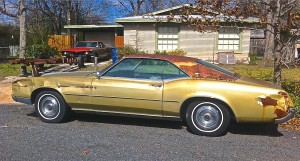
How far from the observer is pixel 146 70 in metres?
5.82

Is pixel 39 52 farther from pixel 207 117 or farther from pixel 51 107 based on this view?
pixel 207 117

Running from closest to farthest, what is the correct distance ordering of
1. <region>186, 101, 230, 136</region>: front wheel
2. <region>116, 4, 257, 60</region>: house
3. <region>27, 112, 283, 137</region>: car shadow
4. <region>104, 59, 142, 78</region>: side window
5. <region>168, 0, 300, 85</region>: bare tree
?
<region>186, 101, 230, 136</region>: front wheel, <region>27, 112, 283, 137</region>: car shadow, <region>104, 59, 142, 78</region>: side window, <region>168, 0, 300, 85</region>: bare tree, <region>116, 4, 257, 60</region>: house

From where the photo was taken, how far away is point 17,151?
454 centimetres

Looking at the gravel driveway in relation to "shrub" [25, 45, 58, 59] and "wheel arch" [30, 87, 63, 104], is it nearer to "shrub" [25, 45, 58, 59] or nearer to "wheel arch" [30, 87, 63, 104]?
"wheel arch" [30, 87, 63, 104]

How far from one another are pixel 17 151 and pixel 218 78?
10.8ft

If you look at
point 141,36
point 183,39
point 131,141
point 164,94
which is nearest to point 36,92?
point 131,141

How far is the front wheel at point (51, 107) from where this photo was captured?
607 centimetres

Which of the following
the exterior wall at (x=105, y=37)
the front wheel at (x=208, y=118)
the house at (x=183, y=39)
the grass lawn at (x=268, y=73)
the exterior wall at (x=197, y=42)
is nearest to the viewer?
the front wheel at (x=208, y=118)

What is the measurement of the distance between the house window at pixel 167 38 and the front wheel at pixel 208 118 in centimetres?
1552

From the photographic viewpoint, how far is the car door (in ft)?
18.4

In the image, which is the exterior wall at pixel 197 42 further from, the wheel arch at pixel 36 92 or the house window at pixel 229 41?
the wheel arch at pixel 36 92

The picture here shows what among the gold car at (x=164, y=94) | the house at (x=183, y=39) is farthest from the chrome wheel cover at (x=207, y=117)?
the house at (x=183, y=39)

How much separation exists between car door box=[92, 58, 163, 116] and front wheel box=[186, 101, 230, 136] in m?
0.56

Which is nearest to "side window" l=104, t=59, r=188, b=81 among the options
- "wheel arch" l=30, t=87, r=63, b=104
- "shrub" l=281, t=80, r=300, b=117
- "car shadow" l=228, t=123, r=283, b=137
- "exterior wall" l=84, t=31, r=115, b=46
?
"wheel arch" l=30, t=87, r=63, b=104
